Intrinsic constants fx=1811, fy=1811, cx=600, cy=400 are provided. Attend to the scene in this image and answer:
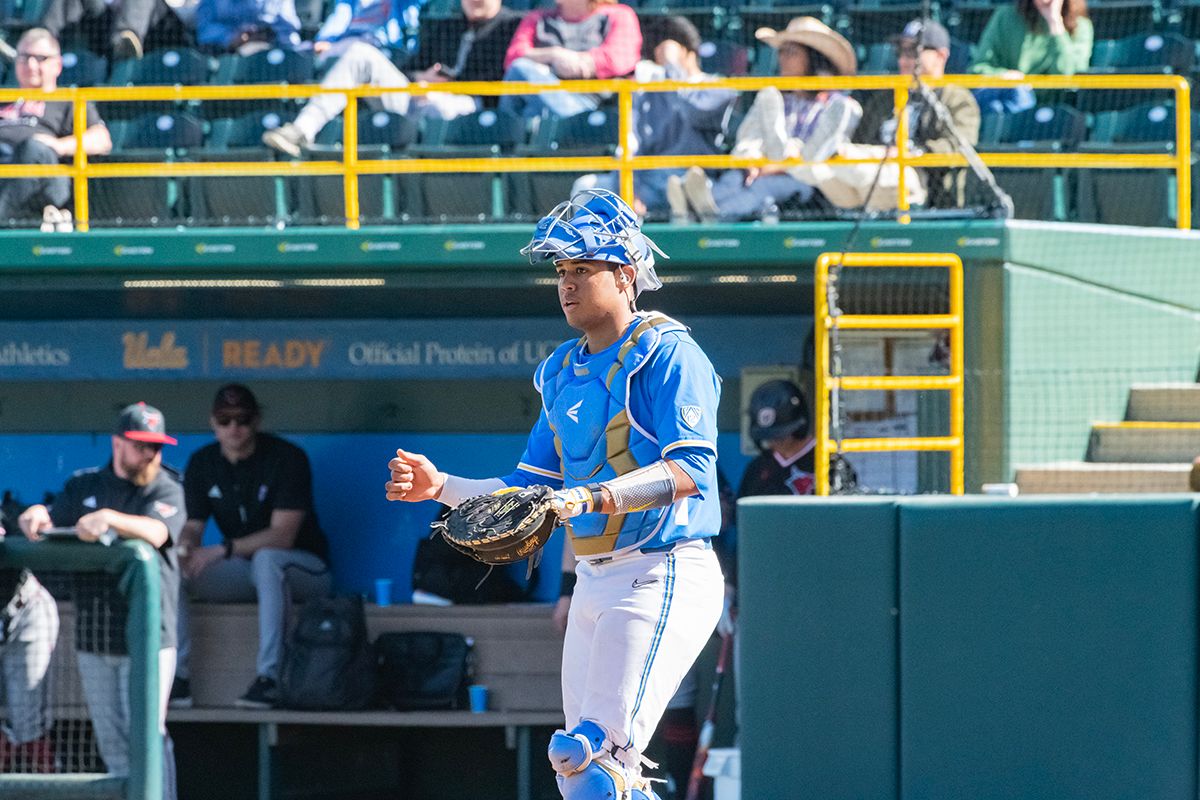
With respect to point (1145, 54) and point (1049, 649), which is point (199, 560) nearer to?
point (1049, 649)

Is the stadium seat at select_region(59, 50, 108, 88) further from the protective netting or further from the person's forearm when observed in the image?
the person's forearm

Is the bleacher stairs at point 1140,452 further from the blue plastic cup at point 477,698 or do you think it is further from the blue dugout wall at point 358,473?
the blue dugout wall at point 358,473

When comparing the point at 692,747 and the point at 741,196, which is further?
the point at 741,196

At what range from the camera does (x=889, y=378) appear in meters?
7.58

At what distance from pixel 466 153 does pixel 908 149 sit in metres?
2.50

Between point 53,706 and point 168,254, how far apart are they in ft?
8.48

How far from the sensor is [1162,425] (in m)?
8.14

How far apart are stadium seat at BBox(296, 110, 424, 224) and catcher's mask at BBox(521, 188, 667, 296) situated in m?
5.44

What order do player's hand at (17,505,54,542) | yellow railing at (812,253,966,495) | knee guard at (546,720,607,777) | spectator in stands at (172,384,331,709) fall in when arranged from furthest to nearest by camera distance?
spectator in stands at (172,384,331,709)
yellow railing at (812,253,966,495)
player's hand at (17,505,54,542)
knee guard at (546,720,607,777)

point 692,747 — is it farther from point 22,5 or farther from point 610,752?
point 22,5

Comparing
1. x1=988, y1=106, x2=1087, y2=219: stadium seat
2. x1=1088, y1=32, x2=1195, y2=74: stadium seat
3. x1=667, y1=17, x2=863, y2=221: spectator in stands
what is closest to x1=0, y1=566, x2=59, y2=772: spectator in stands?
x1=667, y1=17, x2=863, y2=221: spectator in stands

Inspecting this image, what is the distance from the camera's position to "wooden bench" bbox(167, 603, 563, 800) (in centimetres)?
809

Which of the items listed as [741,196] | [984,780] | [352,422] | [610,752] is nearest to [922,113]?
[741,196]

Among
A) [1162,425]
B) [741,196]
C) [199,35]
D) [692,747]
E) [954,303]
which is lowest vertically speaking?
[692,747]
